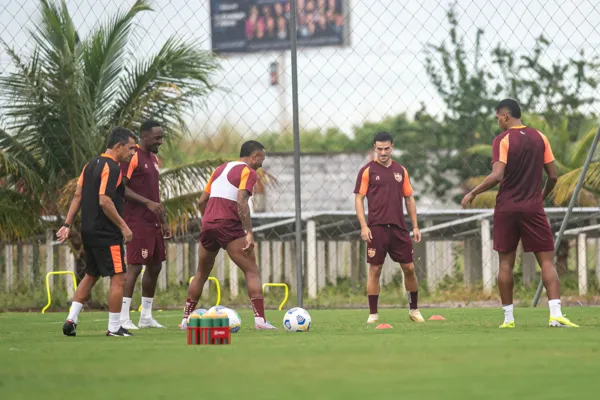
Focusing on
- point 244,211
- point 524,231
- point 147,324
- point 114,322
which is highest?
point 244,211

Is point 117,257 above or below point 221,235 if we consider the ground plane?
below

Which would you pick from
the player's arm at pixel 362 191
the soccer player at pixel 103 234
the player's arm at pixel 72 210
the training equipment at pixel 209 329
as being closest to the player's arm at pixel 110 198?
the soccer player at pixel 103 234

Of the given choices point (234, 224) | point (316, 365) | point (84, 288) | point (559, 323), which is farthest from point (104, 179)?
point (559, 323)

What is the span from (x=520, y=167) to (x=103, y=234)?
11.0ft

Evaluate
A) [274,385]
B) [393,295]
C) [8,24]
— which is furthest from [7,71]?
[274,385]

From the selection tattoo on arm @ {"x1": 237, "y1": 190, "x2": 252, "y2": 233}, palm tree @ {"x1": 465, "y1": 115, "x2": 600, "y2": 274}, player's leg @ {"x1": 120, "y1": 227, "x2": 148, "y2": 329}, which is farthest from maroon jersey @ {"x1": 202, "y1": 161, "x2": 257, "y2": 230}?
palm tree @ {"x1": 465, "y1": 115, "x2": 600, "y2": 274}

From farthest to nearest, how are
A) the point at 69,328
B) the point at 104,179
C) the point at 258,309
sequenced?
the point at 258,309
the point at 104,179
the point at 69,328

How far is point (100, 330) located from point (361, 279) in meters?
14.8

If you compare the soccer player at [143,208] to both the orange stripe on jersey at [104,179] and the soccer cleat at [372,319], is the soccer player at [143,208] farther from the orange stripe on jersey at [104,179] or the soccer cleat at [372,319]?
the soccer cleat at [372,319]

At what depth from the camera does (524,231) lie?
29.4 ft

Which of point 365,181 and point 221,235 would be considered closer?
point 221,235

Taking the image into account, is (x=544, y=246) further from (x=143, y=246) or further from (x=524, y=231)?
(x=143, y=246)

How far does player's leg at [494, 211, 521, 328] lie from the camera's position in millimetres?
8953

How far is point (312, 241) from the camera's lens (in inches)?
783
